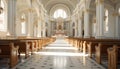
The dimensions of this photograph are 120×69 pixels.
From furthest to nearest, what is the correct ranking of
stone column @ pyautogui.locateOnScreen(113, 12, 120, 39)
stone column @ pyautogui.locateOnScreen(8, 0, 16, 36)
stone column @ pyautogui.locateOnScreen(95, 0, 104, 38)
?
stone column @ pyautogui.locateOnScreen(113, 12, 120, 39) → stone column @ pyautogui.locateOnScreen(95, 0, 104, 38) → stone column @ pyautogui.locateOnScreen(8, 0, 16, 36)

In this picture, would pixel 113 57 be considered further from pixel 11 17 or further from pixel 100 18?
pixel 100 18

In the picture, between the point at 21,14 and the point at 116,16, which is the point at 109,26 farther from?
the point at 21,14

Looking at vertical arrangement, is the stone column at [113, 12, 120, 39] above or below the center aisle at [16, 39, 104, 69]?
above

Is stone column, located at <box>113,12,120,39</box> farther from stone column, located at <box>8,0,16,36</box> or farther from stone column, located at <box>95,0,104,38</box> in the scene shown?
stone column, located at <box>8,0,16,36</box>

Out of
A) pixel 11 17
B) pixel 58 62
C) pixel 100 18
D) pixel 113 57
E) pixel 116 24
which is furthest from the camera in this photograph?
pixel 116 24

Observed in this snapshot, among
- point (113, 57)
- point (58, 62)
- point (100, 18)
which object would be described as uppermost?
point (100, 18)

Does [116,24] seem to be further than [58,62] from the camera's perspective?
Yes

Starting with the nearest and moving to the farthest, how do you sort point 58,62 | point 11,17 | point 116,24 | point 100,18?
point 58,62 → point 11,17 → point 100,18 → point 116,24

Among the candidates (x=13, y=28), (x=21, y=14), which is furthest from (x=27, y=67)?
(x=21, y=14)

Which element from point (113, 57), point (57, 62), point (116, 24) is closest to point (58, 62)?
point (57, 62)

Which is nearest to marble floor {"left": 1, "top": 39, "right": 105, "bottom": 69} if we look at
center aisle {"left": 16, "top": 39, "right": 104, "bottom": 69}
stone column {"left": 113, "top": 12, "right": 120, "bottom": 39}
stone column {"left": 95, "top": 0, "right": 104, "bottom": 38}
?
center aisle {"left": 16, "top": 39, "right": 104, "bottom": 69}

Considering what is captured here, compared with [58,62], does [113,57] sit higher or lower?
higher

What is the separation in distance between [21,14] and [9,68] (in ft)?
107

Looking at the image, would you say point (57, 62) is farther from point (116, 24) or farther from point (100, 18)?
point (116, 24)
